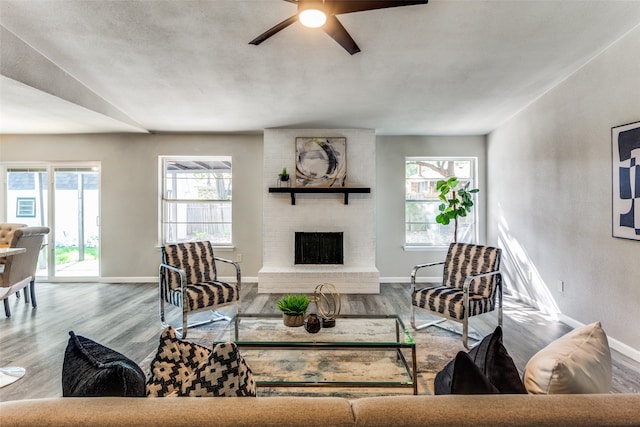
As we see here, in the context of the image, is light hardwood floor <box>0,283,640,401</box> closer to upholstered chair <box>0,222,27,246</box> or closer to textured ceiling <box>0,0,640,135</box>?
upholstered chair <box>0,222,27,246</box>

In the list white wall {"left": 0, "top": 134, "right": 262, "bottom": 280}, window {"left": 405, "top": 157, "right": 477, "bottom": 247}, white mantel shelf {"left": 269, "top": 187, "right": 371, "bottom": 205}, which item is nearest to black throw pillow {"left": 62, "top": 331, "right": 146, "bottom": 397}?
white mantel shelf {"left": 269, "top": 187, "right": 371, "bottom": 205}

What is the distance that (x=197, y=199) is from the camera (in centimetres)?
540

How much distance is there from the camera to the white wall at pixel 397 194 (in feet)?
17.5

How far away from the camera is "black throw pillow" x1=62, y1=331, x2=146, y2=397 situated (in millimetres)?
875

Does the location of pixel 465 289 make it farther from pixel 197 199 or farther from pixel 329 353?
pixel 197 199

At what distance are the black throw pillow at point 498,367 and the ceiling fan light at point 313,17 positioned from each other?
176cm

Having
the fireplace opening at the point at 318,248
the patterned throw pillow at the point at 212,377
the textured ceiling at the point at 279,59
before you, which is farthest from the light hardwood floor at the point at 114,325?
the textured ceiling at the point at 279,59

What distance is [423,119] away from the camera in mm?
4469

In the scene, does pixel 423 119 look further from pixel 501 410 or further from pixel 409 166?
pixel 501 410

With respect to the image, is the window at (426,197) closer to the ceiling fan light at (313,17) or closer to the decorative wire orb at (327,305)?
the decorative wire orb at (327,305)

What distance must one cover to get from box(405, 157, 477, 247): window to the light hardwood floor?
0.97 m

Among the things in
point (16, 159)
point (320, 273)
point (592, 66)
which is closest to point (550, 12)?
point (592, 66)

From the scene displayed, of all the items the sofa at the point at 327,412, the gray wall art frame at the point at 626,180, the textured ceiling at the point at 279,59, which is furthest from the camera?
the gray wall art frame at the point at 626,180

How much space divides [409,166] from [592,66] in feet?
9.01
